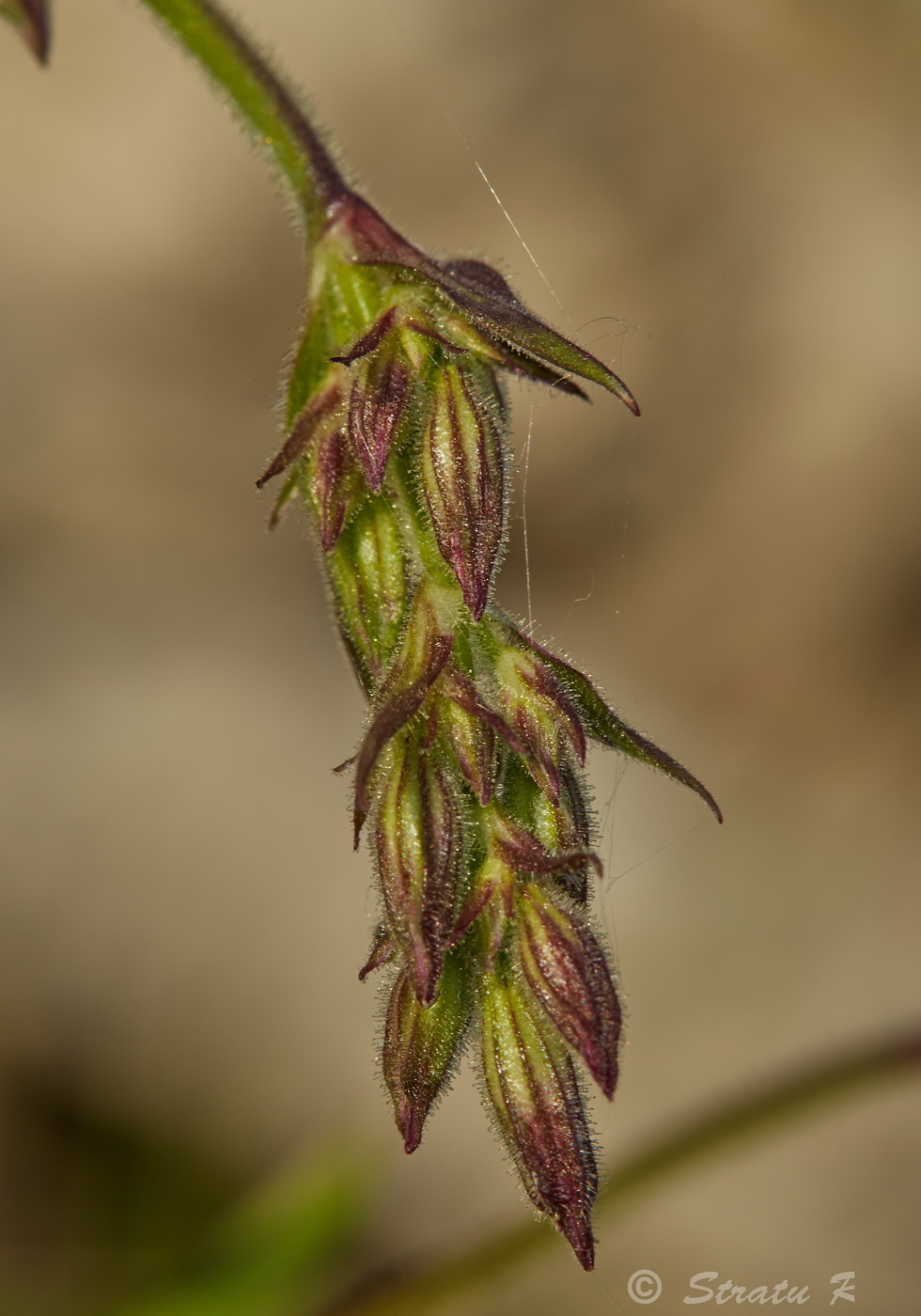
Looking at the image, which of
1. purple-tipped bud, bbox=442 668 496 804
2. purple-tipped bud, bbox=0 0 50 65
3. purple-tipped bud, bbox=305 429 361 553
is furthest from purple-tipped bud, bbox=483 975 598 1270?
purple-tipped bud, bbox=0 0 50 65

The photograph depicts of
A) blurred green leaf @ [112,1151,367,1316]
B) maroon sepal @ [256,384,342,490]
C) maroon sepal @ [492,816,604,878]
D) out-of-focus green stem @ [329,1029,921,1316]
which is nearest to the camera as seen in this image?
maroon sepal @ [492,816,604,878]

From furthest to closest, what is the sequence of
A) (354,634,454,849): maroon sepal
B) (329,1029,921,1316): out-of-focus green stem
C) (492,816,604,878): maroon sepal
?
1. (329,1029,921,1316): out-of-focus green stem
2. (492,816,604,878): maroon sepal
3. (354,634,454,849): maroon sepal

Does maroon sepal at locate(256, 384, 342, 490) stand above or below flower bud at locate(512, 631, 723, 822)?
above

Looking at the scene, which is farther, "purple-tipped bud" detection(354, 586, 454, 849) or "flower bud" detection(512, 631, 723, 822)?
"flower bud" detection(512, 631, 723, 822)

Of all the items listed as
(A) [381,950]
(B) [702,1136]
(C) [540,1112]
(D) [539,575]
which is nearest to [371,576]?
(A) [381,950]

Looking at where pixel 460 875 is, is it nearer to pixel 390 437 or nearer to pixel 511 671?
pixel 511 671

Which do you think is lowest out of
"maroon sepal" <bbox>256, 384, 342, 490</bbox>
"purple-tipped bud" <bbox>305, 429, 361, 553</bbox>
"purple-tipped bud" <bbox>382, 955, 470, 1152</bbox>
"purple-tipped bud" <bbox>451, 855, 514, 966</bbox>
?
"purple-tipped bud" <bbox>382, 955, 470, 1152</bbox>

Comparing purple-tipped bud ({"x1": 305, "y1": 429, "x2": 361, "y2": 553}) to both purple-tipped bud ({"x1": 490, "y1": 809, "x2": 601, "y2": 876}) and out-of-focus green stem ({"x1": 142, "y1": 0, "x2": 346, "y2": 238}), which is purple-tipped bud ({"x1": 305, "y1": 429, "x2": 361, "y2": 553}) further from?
purple-tipped bud ({"x1": 490, "y1": 809, "x2": 601, "y2": 876})
